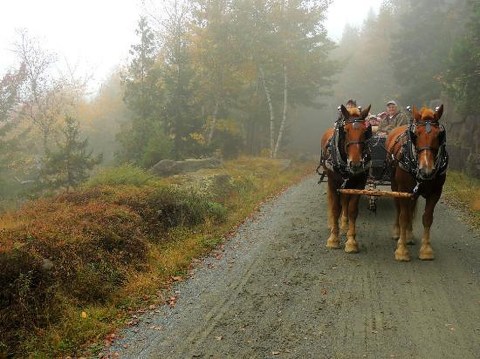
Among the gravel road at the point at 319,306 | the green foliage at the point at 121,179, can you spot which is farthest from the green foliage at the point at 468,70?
the green foliage at the point at 121,179

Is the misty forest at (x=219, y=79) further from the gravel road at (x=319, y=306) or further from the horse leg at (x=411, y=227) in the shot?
the horse leg at (x=411, y=227)

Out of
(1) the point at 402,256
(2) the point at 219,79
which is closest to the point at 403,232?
(1) the point at 402,256

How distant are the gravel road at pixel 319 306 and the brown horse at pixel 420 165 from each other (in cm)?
74

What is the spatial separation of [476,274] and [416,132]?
2.56 metres

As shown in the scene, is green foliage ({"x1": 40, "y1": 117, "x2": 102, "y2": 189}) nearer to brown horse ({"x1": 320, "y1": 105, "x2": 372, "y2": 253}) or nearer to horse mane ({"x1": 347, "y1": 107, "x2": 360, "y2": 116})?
brown horse ({"x1": 320, "y1": 105, "x2": 372, "y2": 253})

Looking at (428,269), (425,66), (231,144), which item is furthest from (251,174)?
(425,66)

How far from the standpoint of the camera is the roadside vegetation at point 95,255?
522cm

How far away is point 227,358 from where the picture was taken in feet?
15.4

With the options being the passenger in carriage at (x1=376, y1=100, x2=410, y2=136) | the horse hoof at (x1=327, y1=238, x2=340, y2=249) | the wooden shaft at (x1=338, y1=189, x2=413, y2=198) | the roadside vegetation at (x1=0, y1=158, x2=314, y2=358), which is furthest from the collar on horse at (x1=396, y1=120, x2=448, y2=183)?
the roadside vegetation at (x1=0, y1=158, x2=314, y2=358)

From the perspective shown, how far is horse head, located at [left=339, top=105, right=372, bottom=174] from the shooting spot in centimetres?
720

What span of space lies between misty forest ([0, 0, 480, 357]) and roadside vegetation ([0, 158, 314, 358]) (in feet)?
0.07

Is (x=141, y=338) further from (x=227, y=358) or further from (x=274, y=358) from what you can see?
(x=274, y=358)

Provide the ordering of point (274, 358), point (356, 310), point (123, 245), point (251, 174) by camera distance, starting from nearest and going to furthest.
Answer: point (274, 358) → point (356, 310) → point (123, 245) → point (251, 174)

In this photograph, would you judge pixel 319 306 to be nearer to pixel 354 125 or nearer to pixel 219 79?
pixel 354 125
